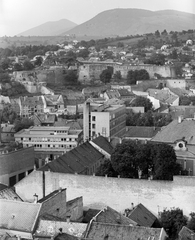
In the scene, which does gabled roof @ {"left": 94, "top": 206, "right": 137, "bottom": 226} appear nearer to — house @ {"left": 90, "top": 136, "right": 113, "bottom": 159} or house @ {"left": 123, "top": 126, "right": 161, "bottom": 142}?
house @ {"left": 90, "top": 136, "right": 113, "bottom": 159}

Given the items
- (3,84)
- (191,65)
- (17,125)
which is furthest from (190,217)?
(191,65)

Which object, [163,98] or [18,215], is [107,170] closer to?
[18,215]

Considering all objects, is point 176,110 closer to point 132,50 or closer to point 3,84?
point 3,84

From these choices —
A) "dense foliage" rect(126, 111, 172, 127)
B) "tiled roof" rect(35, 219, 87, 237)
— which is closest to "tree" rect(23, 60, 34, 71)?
"dense foliage" rect(126, 111, 172, 127)

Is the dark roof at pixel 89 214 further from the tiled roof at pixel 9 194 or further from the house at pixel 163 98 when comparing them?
the house at pixel 163 98

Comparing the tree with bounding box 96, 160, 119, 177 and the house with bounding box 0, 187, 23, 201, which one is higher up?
the tree with bounding box 96, 160, 119, 177
